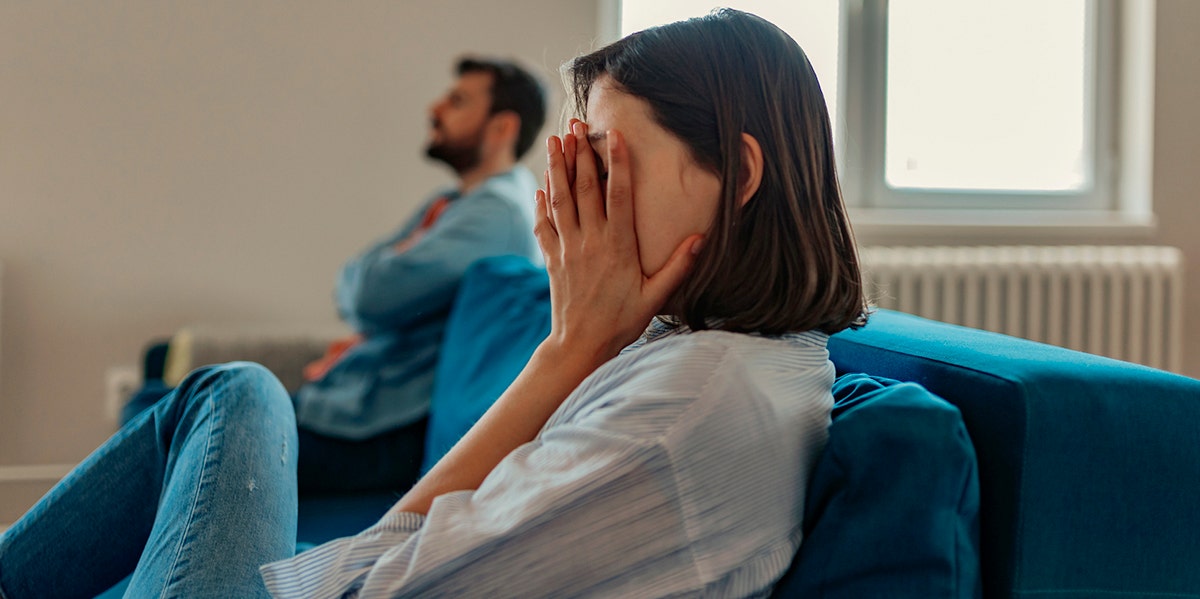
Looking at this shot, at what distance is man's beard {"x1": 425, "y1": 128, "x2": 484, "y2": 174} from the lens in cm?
244

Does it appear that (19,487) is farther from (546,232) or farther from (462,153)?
(546,232)

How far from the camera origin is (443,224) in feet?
6.96

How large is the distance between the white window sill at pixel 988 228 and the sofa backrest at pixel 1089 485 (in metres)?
2.28

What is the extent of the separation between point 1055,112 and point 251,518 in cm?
285

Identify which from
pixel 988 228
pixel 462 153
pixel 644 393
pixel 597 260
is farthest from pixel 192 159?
pixel 644 393

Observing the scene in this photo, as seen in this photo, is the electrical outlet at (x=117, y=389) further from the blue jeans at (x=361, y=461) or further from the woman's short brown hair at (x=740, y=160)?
the woman's short brown hair at (x=740, y=160)

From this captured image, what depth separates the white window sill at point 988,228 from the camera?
2.97 metres

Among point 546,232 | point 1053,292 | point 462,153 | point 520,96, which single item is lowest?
point 1053,292

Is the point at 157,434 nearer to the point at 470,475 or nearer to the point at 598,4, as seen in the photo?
the point at 470,475

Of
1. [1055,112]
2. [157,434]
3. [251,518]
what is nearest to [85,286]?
[157,434]

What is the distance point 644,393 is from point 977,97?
2710mm

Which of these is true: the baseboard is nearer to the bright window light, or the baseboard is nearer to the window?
the window

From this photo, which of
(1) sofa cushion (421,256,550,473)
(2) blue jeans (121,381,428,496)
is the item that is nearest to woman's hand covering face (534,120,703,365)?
(1) sofa cushion (421,256,550,473)

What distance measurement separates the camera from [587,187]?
868 millimetres
